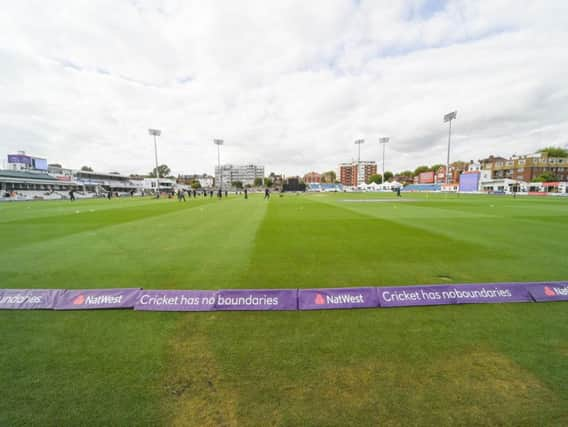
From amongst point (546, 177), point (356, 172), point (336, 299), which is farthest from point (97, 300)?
point (356, 172)

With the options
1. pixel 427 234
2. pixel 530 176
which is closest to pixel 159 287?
pixel 427 234

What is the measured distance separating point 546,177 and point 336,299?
109 metres

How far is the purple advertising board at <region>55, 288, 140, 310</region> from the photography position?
14.4 feet

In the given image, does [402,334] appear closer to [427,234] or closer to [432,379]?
[432,379]

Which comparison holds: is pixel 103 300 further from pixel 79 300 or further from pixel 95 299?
pixel 79 300

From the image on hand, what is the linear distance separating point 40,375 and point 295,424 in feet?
10.2

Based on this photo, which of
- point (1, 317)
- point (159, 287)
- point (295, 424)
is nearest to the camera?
point (295, 424)

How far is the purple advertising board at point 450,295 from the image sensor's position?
447cm

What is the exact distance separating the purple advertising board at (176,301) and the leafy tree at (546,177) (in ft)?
360

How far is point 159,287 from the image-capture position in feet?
17.6

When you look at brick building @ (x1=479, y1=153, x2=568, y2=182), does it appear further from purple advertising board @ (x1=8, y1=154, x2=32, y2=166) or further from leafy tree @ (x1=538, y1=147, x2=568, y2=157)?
purple advertising board @ (x1=8, y1=154, x2=32, y2=166)

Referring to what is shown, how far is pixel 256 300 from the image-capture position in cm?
445

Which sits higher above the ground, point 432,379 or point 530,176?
point 530,176

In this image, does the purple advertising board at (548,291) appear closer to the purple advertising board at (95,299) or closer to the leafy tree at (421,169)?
the purple advertising board at (95,299)
